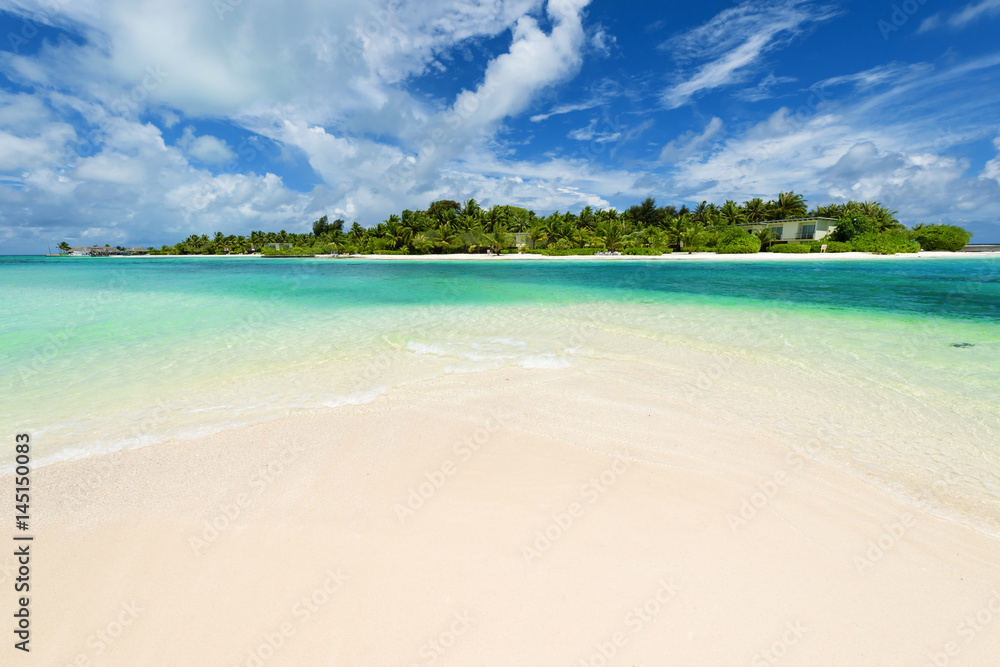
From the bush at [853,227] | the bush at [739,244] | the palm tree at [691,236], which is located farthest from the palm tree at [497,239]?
the bush at [853,227]

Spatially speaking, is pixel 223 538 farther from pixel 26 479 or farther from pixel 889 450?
pixel 889 450

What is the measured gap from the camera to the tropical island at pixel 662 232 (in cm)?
6025

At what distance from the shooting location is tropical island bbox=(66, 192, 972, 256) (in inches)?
2372

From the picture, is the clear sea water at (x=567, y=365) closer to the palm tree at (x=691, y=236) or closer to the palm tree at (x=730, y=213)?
the palm tree at (x=691, y=236)

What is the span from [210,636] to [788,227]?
82326 millimetres

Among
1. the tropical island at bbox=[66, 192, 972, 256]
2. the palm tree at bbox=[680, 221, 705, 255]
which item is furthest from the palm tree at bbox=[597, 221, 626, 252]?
the palm tree at bbox=[680, 221, 705, 255]

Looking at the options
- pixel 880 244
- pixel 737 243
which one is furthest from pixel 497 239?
pixel 880 244

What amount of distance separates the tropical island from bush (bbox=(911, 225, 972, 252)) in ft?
0.37

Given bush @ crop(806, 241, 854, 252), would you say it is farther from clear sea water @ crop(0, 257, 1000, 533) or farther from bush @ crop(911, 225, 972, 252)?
clear sea water @ crop(0, 257, 1000, 533)

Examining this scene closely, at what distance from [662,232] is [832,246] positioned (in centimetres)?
2285

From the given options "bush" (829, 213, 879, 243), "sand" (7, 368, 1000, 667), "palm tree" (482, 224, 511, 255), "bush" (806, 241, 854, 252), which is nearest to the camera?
"sand" (7, 368, 1000, 667)

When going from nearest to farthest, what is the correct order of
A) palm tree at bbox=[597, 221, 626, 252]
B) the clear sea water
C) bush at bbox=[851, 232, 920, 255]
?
the clear sea water
bush at bbox=[851, 232, 920, 255]
palm tree at bbox=[597, 221, 626, 252]

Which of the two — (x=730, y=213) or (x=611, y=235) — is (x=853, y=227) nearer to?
(x=730, y=213)

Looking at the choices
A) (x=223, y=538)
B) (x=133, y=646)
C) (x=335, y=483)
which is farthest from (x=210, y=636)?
(x=335, y=483)
